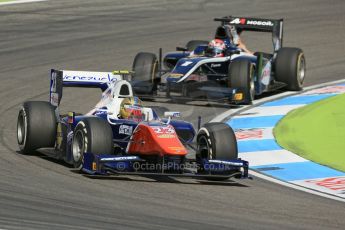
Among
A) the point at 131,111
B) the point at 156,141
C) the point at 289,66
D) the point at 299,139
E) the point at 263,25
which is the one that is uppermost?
the point at 263,25

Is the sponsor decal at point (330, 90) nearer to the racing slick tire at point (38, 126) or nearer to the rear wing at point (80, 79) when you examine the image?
the rear wing at point (80, 79)

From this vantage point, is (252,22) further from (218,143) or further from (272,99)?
(218,143)

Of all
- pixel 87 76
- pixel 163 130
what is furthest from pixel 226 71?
pixel 163 130

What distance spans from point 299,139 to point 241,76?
3.66m

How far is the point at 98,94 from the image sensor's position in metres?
23.0

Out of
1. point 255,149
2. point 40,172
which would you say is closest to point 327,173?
point 255,149

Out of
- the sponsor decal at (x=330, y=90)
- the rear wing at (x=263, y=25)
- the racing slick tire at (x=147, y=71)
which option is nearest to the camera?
the racing slick tire at (x=147, y=71)

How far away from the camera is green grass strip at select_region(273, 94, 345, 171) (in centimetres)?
1694

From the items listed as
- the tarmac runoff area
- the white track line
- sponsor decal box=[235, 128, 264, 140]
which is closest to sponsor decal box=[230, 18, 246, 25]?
the white track line

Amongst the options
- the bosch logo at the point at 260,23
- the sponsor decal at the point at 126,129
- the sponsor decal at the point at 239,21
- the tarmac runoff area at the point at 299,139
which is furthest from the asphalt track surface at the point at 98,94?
the sponsor decal at the point at 239,21

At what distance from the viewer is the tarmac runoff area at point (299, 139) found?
50.4ft

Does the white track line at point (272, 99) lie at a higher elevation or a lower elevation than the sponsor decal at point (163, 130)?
lower

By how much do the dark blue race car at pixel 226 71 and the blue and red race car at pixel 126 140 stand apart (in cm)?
562

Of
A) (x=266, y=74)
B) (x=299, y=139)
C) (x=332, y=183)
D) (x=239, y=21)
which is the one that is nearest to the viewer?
(x=332, y=183)
